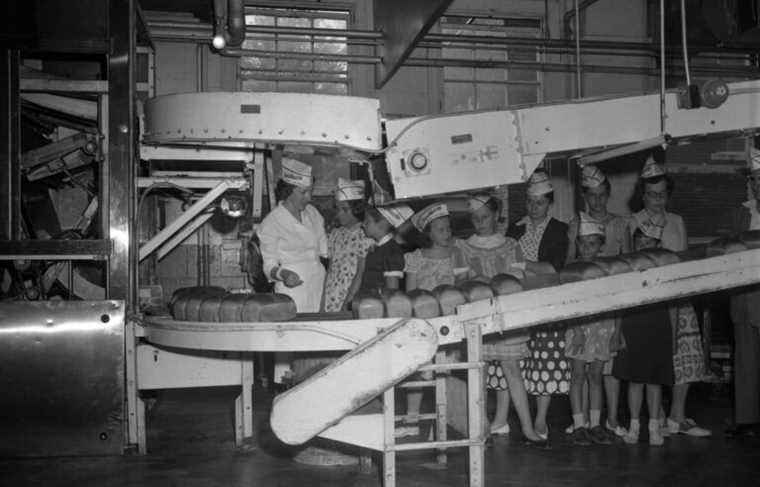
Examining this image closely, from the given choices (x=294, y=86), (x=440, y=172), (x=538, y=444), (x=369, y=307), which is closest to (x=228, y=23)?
(x=294, y=86)

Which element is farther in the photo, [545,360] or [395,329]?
[545,360]

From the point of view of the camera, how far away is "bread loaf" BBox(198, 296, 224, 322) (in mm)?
3850

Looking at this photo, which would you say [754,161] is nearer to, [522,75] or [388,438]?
[388,438]

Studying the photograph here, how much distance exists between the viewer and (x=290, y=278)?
4.52 metres

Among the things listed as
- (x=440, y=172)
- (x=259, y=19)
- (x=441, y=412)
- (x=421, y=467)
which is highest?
(x=259, y=19)

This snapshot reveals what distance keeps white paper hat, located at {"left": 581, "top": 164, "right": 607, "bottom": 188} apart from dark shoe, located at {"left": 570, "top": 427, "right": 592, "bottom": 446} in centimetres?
170

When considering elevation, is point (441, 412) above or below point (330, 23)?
below

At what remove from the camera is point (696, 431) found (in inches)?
200

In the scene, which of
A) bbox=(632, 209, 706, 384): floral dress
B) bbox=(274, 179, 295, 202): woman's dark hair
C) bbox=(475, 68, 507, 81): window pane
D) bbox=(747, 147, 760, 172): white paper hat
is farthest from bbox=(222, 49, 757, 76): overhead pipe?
bbox=(632, 209, 706, 384): floral dress

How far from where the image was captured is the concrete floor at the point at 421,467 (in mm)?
4129

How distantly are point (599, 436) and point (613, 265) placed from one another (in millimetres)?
1703

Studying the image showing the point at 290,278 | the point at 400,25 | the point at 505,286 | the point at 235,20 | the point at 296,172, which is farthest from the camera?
the point at 400,25

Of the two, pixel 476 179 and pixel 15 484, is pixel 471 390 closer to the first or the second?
pixel 476 179

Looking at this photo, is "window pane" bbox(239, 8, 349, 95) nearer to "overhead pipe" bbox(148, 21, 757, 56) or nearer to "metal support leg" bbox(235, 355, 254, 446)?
"overhead pipe" bbox(148, 21, 757, 56)
